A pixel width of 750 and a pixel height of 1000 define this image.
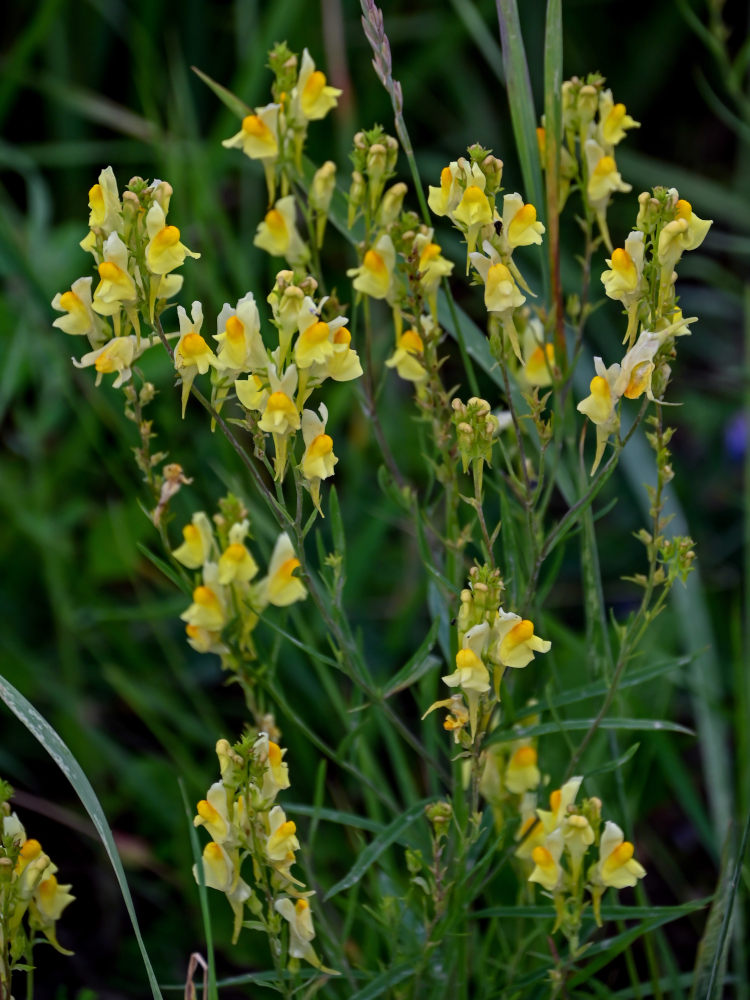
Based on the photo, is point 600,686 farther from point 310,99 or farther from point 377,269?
point 310,99

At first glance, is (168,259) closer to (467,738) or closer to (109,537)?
(467,738)

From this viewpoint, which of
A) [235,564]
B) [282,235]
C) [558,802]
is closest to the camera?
[235,564]

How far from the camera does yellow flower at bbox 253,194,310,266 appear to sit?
3.75 feet

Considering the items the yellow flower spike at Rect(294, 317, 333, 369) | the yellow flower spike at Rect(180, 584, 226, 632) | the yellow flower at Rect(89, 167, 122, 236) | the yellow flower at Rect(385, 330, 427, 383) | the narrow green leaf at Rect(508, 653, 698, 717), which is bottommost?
the narrow green leaf at Rect(508, 653, 698, 717)

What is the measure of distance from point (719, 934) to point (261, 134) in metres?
0.90

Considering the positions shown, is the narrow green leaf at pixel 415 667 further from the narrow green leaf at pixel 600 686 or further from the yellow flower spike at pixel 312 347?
the yellow flower spike at pixel 312 347

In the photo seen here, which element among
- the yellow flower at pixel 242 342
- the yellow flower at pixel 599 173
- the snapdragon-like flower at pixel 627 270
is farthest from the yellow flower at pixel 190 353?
the yellow flower at pixel 599 173

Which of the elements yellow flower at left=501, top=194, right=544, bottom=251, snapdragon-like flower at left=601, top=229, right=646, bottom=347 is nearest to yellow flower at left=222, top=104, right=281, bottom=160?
yellow flower at left=501, top=194, right=544, bottom=251

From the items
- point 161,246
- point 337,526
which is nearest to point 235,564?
point 337,526

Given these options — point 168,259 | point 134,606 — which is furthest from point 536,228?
point 134,606

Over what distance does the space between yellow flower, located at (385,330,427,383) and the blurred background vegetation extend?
0.95 ft

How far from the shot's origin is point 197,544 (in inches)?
38.7

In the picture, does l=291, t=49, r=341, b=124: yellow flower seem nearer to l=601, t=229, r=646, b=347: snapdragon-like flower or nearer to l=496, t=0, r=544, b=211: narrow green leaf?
l=496, t=0, r=544, b=211: narrow green leaf

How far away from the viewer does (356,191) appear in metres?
1.12
